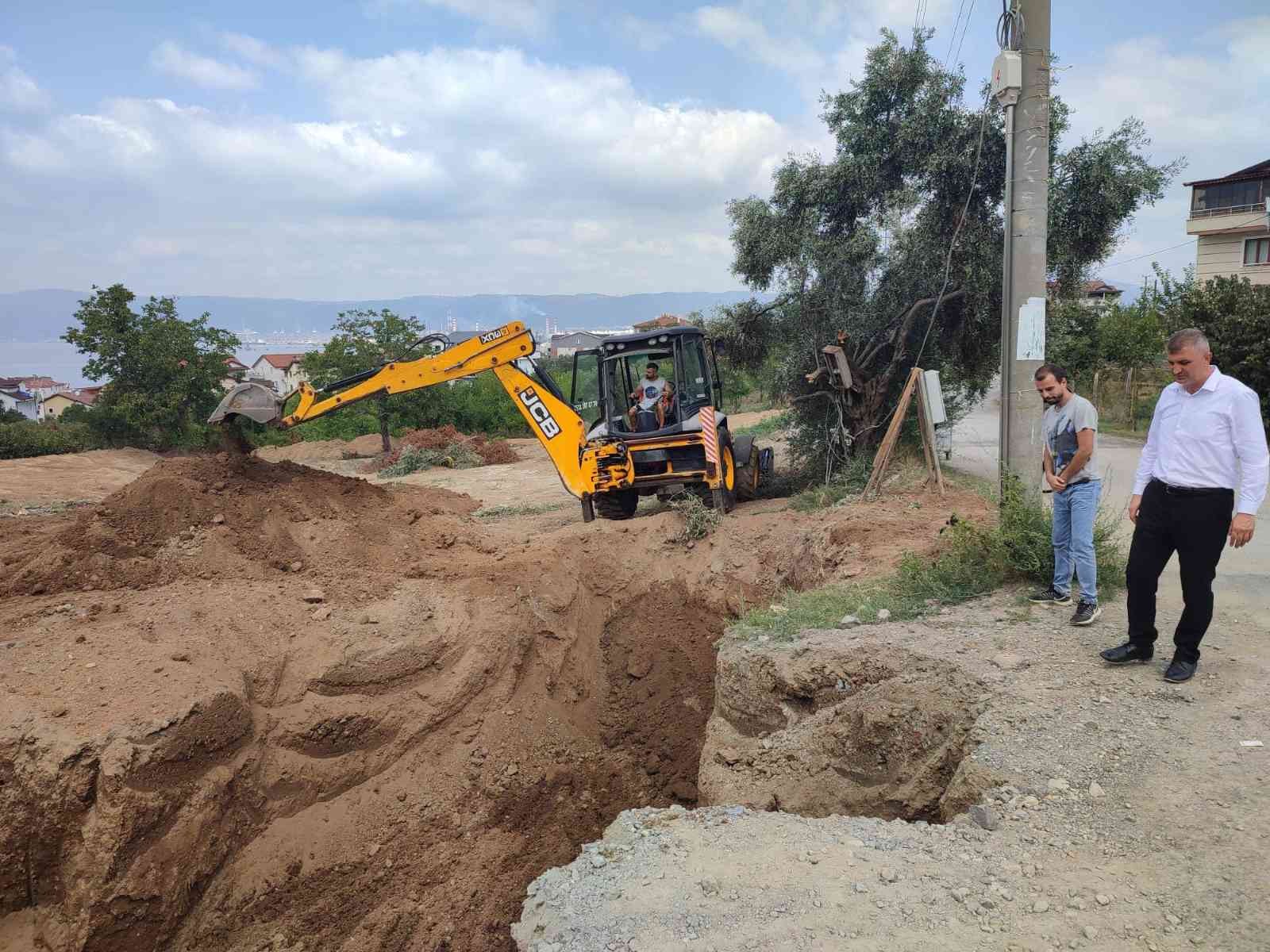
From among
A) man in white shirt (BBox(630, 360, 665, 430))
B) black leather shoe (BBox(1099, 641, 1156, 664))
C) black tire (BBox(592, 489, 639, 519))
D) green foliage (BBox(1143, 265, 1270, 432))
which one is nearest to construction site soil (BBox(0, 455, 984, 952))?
black tire (BBox(592, 489, 639, 519))

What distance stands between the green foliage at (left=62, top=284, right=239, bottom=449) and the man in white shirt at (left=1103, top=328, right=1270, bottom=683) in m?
22.5

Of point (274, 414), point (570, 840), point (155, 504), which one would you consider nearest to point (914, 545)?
point (570, 840)

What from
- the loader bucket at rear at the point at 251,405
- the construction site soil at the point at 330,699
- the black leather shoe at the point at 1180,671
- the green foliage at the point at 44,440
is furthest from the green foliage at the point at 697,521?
the green foliage at the point at 44,440

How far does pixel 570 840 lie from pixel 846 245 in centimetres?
893

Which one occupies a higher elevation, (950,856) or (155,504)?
(155,504)

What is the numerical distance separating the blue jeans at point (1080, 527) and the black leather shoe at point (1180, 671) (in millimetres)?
876

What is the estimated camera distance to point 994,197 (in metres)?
10.9

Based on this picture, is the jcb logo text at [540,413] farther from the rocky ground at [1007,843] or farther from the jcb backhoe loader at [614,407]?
the rocky ground at [1007,843]

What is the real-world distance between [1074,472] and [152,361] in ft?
73.0

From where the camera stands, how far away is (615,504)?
37.2ft

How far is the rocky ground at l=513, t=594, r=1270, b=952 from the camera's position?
3018mm

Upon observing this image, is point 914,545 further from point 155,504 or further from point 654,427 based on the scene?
point 155,504

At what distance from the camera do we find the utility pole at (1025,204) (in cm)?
655

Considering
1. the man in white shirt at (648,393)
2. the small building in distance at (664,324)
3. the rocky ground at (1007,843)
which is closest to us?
the rocky ground at (1007,843)
